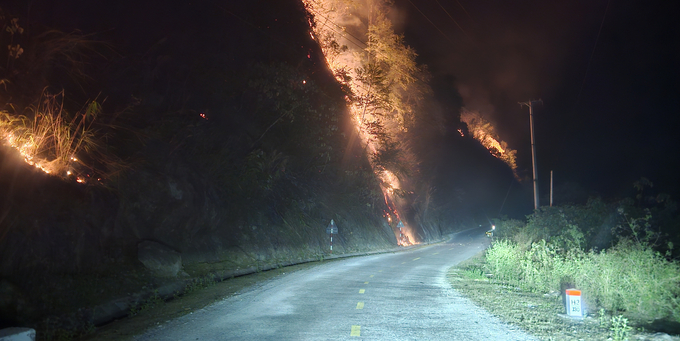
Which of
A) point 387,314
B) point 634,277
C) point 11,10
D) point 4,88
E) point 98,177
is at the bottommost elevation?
point 387,314

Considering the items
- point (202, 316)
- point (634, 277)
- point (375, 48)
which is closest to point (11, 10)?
point (202, 316)

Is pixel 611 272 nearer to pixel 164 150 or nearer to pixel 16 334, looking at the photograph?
pixel 16 334

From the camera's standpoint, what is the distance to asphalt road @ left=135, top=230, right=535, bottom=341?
6.61 m

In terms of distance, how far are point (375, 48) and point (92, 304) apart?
30.7 meters

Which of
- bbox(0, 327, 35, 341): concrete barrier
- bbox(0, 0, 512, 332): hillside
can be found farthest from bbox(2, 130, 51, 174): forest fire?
bbox(0, 327, 35, 341): concrete barrier

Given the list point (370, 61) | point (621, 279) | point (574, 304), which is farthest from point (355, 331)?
point (370, 61)

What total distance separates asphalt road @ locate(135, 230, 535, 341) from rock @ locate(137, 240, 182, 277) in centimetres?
309

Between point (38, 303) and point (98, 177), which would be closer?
point (38, 303)

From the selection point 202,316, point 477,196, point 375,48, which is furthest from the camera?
point 477,196

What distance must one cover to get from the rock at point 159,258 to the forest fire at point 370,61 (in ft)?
65.9

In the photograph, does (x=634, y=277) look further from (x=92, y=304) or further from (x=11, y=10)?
(x=11, y=10)

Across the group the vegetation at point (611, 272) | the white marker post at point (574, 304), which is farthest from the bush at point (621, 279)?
the white marker post at point (574, 304)

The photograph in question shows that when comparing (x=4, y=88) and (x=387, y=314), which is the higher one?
(x=4, y=88)

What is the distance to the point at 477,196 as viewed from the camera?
273 feet
